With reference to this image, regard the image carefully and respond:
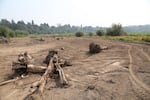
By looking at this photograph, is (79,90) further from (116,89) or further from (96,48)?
(96,48)

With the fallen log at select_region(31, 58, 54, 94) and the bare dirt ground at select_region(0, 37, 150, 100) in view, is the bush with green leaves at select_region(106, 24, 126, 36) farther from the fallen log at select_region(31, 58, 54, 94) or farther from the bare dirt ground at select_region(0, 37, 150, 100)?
the fallen log at select_region(31, 58, 54, 94)

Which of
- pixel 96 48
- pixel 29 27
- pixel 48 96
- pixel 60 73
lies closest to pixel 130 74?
pixel 60 73

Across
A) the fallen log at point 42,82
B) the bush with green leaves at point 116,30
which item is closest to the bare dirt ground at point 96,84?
the fallen log at point 42,82

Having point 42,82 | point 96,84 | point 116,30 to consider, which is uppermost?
point 116,30

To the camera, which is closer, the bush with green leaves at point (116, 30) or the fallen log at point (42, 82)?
the fallen log at point (42, 82)

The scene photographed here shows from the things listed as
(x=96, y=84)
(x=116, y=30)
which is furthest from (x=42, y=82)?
(x=116, y=30)

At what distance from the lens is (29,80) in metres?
8.62

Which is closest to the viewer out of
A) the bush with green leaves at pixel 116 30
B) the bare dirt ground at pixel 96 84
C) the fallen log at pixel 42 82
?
the bare dirt ground at pixel 96 84

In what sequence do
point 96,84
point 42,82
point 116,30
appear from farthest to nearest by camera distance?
point 116,30 < point 42,82 < point 96,84

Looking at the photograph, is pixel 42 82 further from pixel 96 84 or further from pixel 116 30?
pixel 116 30

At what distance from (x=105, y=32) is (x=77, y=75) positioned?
36719 millimetres

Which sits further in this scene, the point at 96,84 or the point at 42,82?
the point at 42,82

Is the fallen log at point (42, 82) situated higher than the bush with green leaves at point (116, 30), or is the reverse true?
the bush with green leaves at point (116, 30)

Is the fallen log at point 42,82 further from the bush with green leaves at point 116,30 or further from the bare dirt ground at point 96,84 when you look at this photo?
the bush with green leaves at point 116,30
